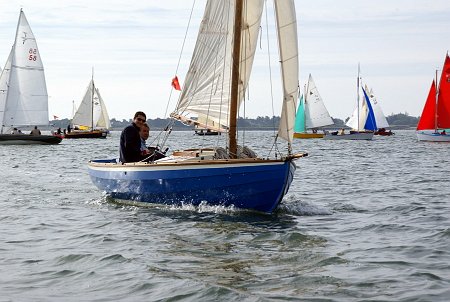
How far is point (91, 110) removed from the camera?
3629 inches

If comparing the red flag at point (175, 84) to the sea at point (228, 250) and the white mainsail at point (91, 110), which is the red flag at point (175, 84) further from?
the white mainsail at point (91, 110)

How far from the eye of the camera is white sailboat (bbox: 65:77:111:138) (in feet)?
294

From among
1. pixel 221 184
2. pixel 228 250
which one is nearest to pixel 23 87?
pixel 221 184

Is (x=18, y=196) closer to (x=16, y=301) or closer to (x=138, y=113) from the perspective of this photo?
(x=138, y=113)

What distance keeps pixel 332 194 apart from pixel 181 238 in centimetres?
921

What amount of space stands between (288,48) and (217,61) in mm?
2489

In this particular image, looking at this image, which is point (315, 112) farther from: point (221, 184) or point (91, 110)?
point (221, 184)

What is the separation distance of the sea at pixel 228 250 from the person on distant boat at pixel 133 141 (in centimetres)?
122

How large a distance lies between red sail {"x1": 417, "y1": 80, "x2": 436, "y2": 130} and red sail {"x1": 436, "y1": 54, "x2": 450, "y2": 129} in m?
1.21

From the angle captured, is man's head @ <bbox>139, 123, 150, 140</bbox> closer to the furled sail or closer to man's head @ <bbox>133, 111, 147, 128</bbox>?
man's head @ <bbox>133, 111, 147, 128</bbox>

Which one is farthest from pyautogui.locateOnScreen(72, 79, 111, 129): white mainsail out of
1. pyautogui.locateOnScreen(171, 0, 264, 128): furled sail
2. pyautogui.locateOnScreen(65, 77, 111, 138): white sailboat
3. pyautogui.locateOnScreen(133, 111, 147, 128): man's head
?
pyautogui.locateOnScreen(133, 111, 147, 128): man's head

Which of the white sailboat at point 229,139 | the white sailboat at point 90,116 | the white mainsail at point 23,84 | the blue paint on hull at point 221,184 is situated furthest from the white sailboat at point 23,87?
the blue paint on hull at point 221,184

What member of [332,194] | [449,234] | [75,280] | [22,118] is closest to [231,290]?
[75,280]

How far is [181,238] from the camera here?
43.5 feet
